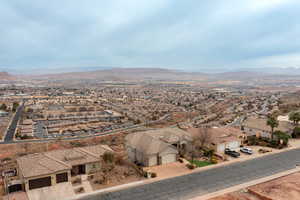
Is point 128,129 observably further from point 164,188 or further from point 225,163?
point 164,188

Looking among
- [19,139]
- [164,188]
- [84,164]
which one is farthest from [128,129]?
[164,188]

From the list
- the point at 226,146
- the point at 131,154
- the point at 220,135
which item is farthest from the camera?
the point at 220,135

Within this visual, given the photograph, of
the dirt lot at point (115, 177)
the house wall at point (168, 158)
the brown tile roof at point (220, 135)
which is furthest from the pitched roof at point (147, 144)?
the brown tile roof at point (220, 135)

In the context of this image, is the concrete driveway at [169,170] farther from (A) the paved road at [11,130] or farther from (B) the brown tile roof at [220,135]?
(A) the paved road at [11,130]

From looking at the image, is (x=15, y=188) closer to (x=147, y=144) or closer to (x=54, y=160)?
(x=54, y=160)

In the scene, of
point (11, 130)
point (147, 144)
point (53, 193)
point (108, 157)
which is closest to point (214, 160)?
point (147, 144)
